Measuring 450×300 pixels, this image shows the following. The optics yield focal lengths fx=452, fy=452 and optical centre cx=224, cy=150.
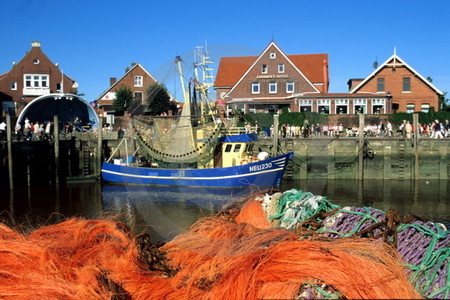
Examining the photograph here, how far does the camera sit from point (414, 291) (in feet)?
10.2

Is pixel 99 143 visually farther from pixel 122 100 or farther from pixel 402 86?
pixel 402 86

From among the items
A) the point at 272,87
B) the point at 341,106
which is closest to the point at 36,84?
the point at 272,87

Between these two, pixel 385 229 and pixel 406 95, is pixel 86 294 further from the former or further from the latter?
pixel 406 95

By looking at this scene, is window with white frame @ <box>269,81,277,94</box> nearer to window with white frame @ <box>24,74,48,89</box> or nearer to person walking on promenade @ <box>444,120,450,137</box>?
person walking on promenade @ <box>444,120,450,137</box>

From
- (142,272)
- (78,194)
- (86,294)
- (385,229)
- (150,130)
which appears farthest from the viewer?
(150,130)

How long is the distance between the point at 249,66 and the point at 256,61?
10.8 ft

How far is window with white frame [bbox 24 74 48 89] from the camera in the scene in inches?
1838

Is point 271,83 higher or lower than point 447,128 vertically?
higher

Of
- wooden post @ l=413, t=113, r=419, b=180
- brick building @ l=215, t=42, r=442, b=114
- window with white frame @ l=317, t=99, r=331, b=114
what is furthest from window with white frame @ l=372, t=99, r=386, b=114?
wooden post @ l=413, t=113, r=419, b=180

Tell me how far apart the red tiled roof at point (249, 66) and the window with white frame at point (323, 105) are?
206 inches

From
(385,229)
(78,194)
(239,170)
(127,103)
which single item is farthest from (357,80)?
(385,229)

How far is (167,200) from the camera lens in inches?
847

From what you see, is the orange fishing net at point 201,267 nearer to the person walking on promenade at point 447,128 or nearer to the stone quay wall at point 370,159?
the stone quay wall at point 370,159

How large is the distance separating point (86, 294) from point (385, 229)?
2546 millimetres
